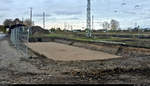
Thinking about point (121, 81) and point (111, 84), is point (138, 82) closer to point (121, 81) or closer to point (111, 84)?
point (121, 81)

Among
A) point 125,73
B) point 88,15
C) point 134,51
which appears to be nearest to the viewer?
point 125,73

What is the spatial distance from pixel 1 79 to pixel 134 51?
36.3 ft

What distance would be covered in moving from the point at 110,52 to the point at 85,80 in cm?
1131

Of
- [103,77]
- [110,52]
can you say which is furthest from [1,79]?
[110,52]

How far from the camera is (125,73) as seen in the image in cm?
871

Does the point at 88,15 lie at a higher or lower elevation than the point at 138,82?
higher

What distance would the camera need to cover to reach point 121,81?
7.22 metres

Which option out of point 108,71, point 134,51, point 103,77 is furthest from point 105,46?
point 103,77

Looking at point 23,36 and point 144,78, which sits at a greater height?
point 23,36

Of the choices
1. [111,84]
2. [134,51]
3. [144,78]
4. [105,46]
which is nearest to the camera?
[111,84]

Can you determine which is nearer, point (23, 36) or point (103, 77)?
point (103, 77)

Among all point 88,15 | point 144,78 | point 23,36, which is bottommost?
point 144,78

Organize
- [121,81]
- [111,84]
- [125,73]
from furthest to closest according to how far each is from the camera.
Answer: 1. [125,73]
2. [121,81]
3. [111,84]

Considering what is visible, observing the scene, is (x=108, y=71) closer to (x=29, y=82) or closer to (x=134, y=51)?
(x=29, y=82)
